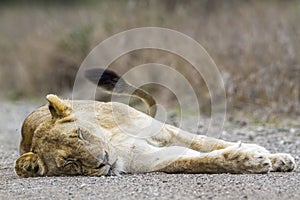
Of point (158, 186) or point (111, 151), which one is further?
point (111, 151)

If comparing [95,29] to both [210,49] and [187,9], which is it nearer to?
[187,9]

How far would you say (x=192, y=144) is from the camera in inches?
237

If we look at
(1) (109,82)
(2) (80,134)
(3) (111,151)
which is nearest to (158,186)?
(3) (111,151)

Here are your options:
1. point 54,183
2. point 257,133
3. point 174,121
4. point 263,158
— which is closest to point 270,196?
point 263,158

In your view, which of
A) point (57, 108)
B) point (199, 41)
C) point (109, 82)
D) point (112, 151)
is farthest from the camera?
point (199, 41)

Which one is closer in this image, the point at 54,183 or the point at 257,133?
the point at 54,183

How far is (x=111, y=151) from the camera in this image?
532 centimetres

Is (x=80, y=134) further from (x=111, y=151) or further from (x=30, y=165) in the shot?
(x=30, y=165)

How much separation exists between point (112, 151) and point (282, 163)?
1317 mm

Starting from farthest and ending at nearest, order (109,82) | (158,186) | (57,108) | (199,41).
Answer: (199,41)
(109,82)
(57,108)
(158,186)

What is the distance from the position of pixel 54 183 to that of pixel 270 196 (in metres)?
1.57

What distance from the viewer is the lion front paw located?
5418 millimetres

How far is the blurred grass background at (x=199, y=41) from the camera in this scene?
10.0 meters

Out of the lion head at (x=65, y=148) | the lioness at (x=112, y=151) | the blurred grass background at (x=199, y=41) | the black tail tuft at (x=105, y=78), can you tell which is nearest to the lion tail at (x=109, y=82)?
the black tail tuft at (x=105, y=78)
